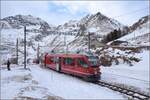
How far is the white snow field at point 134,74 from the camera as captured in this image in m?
24.9

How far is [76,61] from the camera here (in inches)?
1129

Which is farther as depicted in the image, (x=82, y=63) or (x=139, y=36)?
(x=139, y=36)

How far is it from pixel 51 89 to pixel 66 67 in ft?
38.5

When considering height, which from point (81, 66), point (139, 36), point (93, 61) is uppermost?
point (139, 36)

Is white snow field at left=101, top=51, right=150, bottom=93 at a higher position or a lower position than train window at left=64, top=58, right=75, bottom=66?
lower

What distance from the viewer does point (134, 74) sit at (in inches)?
1276

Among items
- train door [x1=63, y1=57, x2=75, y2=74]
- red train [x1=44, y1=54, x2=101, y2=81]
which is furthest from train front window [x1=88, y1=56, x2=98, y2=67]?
train door [x1=63, y1=57, x2=75, y2=74]

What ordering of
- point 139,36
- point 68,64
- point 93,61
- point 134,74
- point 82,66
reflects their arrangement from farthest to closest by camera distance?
point 139,36
point 134,74
point 68,64
point 82,66
point 93,61

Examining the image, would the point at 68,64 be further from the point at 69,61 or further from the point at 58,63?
the point at 58,63

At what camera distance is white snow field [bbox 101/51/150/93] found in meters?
24.9

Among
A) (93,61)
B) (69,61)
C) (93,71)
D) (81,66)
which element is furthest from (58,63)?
(93,71)

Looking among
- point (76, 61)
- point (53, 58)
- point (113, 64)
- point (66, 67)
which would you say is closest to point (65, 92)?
point (76, 61)

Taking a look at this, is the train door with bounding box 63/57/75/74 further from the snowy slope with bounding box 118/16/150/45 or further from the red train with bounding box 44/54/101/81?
the snowy slope with bounding box 118/16/150/45

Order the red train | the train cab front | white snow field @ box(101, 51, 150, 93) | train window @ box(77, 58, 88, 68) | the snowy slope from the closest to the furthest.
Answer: white snow field @ box(101, 51, 150, 93), the train cab front, the red train, train window @ box(77, 58, 88, 68), the snowy slope
